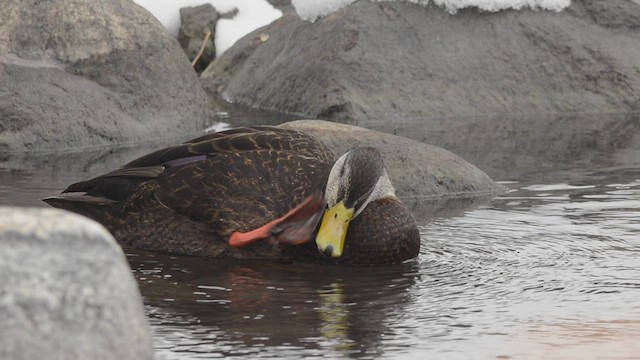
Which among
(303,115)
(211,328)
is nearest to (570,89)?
(303,115)

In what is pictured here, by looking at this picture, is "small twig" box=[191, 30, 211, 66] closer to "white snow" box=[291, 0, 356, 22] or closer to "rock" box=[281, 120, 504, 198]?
"white snow" box=[291, 0, 356, 22]

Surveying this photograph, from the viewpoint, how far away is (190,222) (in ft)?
25.5

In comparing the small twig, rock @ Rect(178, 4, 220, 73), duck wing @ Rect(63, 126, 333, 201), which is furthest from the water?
rock @ Rect(178, 4, 220, 73)

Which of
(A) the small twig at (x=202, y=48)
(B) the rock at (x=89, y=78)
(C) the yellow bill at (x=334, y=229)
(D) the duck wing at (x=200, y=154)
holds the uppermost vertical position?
(A) the small twig at (x=202, y=48)

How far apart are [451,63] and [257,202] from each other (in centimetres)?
688

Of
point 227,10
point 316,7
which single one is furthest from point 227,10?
point 316,7

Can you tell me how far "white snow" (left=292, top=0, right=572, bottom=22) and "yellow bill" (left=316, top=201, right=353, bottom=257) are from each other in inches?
292

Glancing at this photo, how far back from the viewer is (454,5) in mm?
14453

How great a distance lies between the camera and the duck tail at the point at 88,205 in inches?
316

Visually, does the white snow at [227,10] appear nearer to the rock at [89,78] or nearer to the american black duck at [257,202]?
the rock at [89,78]

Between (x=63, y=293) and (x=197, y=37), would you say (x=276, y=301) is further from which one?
(x=197, y=37)

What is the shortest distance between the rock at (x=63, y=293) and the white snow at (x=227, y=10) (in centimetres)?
1421

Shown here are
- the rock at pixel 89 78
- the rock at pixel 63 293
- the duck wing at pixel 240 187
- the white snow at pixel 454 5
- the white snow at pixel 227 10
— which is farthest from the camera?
the white snow at pixel 227 10

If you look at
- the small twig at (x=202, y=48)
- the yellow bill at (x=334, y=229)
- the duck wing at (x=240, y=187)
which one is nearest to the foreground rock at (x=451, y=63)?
the small twig at (x=202, y=48)
